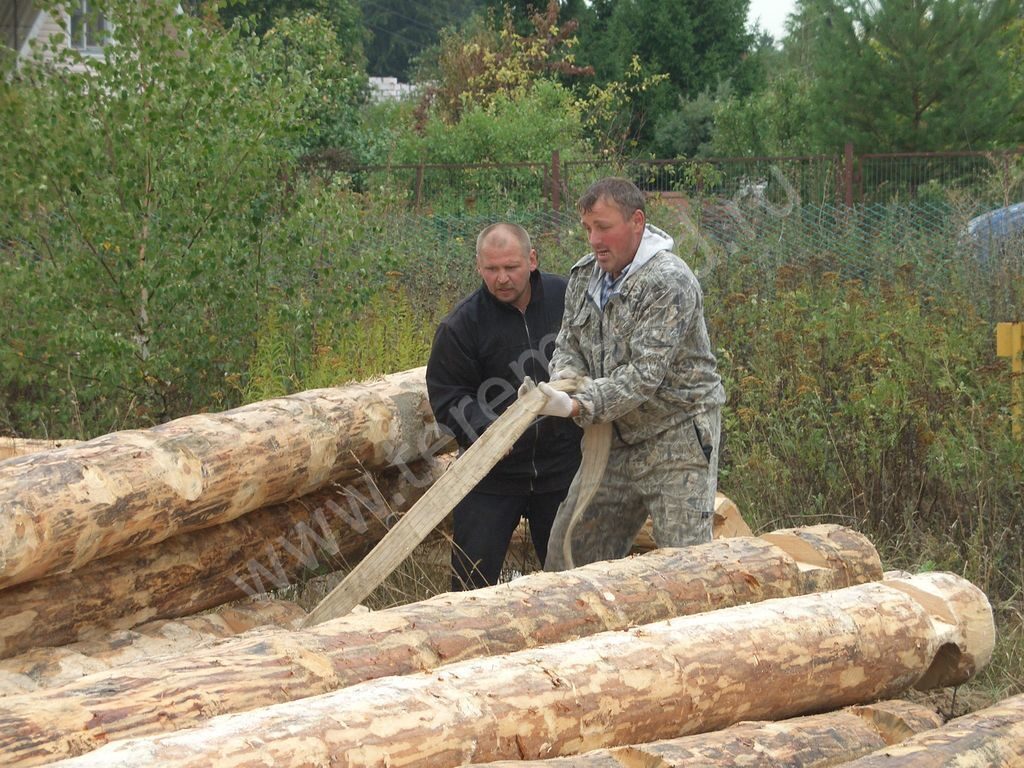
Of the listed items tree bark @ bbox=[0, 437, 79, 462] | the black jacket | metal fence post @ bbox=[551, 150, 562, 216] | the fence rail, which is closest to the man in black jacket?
the black jacket

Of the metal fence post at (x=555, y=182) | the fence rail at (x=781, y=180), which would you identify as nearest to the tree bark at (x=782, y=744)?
the fence rail at (x=781, y=180)

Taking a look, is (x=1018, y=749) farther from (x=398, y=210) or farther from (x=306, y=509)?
(x=398, y=210)

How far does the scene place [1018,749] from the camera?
142 inches

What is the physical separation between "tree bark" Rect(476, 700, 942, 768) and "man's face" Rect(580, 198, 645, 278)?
179 centimetres

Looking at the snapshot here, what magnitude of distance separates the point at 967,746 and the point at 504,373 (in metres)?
2.63

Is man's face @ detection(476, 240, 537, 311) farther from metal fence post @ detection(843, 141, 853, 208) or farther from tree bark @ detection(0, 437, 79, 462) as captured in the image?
metal fence post @ detection(843, 141, 853, 208)

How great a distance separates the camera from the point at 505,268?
544 cm

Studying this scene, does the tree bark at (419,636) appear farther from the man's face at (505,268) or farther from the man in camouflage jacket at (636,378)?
the man's face at (505,268)

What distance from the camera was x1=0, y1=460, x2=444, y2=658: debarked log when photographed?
4.78 meters

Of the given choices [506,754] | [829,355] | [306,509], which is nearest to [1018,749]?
[506,754]

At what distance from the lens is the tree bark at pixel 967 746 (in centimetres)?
339

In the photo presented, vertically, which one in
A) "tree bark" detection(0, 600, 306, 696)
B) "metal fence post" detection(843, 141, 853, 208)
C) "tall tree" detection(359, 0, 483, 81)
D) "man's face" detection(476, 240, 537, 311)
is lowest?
"tree bark" detection(0, 600, 306, 696)

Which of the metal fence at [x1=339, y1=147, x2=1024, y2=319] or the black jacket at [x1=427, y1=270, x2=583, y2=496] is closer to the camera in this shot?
the black jacket at [x1=427, y1=270, x2=583, y2=496]

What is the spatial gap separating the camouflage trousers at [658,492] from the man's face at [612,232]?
0.68 m
